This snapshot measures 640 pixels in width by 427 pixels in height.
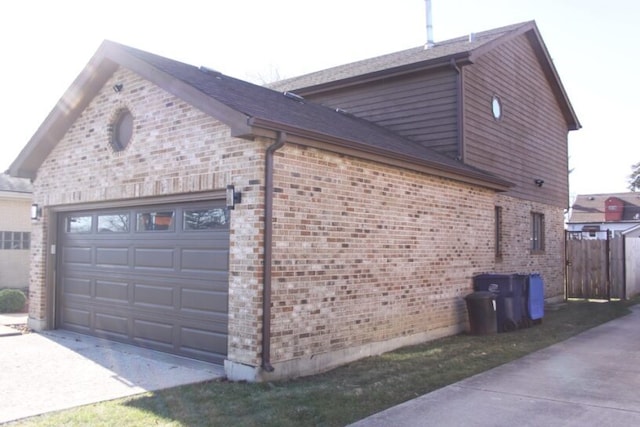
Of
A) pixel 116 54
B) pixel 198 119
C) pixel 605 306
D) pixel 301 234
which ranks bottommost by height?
pixel 605 306

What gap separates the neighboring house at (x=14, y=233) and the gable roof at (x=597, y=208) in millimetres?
38401

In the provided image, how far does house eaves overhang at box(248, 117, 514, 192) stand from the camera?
7148 millimetres

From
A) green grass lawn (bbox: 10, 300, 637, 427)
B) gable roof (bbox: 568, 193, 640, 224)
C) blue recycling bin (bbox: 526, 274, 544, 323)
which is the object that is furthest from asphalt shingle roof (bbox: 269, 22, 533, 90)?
gable roof (bbox: 568, 193, 640, 224)

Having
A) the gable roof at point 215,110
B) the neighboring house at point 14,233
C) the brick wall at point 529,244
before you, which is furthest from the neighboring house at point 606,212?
the neighboring house at point 14,233

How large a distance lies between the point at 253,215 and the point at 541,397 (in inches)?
156

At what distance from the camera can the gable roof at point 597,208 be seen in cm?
4459

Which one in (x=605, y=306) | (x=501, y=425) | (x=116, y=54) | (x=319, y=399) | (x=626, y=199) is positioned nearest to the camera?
(x=501, y=425)

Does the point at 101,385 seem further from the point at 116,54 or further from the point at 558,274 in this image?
the point at 558,274

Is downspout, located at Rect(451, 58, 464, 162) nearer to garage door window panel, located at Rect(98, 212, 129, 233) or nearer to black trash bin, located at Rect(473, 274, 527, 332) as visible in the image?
black trash bin, located at Rect(473, 274, 527, 332)

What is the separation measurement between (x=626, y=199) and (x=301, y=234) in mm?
46061

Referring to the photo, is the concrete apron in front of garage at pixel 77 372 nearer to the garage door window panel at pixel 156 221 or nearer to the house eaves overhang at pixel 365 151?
the garage door window panel at pixel 156 221

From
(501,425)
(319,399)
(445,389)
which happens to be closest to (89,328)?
(319,399)

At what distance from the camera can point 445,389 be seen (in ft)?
22.3

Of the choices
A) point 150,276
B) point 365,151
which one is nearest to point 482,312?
point 365,151
